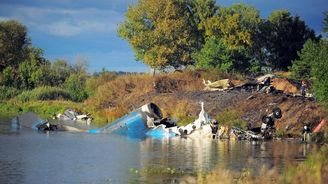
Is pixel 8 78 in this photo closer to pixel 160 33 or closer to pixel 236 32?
pixel 160 33

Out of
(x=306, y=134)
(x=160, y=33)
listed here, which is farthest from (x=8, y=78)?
(x=306, y=134)

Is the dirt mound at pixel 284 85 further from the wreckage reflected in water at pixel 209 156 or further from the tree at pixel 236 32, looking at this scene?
the wreckage reflected in water at pixel 209 156

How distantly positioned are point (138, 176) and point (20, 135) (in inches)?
743

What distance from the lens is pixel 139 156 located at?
28.1m

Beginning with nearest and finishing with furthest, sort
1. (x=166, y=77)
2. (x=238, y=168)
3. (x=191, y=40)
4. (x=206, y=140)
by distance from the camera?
(x=238, y=168) → (x=206, y=140) → (x=166, y=77) → (x=191, y=40)

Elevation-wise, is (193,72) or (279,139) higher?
(193,72)

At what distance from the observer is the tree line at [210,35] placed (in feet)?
299

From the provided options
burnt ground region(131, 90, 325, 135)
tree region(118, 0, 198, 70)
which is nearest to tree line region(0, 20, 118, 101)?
tree region(118, 0, 198, 70)

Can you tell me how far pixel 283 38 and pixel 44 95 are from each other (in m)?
41.7

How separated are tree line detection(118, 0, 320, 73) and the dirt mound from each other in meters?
17.7

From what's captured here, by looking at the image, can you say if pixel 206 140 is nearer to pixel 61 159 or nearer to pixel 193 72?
pixel 61 159

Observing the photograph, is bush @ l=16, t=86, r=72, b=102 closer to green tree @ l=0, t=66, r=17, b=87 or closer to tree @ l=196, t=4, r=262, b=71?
green tree @ l=0, t=66, r=17, b=87

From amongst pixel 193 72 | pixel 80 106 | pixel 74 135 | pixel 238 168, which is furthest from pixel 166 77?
pixel 238 168

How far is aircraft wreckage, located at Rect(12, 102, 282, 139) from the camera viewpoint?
3888 cm
